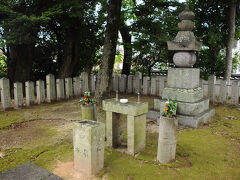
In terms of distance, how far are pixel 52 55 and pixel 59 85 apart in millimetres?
3384

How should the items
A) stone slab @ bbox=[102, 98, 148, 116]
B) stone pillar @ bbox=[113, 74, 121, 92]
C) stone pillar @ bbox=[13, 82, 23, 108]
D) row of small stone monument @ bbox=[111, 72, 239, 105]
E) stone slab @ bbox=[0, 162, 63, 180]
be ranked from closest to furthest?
stone slab @ bbox=[0, 162, 63, 180]
stone slab @ bbox=[102, 98, 148, 116]
stone pillar @ bbox=[13, 82, 23, 108]
row of small stone monument @ bbox=[111, 72, 239, 105]
stone pillar @ bbox=[113, 74, 121, 92]

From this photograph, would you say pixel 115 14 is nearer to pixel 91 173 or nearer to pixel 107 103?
pixel 107 103

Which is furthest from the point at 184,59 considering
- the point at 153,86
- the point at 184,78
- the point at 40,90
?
the point at 40,90

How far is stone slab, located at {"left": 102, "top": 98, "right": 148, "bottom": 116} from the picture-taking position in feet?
13.0

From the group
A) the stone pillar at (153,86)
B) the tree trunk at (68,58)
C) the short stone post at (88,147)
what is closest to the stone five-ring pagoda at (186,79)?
the short stone post at (88,147)

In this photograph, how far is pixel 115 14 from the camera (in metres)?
7.71

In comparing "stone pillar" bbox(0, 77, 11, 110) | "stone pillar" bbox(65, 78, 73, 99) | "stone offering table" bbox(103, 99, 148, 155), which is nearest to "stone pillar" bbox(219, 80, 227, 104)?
"stone offering table" bbox(103, 99, 148, 155)

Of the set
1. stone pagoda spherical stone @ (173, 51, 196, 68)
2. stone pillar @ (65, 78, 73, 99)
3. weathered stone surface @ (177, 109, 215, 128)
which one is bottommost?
weathered stone surface @ (177, 109, 215, 128)

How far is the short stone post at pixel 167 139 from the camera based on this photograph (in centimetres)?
366

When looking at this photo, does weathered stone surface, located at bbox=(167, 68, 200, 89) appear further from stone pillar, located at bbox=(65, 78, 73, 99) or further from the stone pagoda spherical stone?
stone pillar, located at bbox=(65, 78, 73, 99)

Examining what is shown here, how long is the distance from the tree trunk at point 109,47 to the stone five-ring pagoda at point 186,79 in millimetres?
2491

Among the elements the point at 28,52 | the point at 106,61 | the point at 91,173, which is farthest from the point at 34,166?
the point at 28,52

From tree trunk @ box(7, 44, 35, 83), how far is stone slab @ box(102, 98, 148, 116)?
7096mm

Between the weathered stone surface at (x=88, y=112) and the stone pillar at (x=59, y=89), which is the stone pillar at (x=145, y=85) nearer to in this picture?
the stone pillar at (x=59, y=89)
